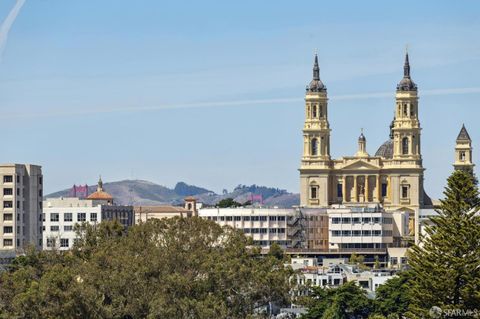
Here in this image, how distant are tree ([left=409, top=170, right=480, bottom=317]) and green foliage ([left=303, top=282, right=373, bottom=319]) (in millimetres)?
57213

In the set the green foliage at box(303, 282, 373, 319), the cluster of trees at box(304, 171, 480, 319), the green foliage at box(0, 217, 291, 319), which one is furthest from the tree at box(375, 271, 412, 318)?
the cluster of trees at box(304, 171, 480, 319)

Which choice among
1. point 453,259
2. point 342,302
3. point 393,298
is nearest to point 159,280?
point 453,259

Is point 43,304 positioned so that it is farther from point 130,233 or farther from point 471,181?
point 471,181

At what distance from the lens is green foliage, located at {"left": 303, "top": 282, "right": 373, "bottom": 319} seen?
17088 centimetres

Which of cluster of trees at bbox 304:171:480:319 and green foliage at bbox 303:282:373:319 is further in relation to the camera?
green foliage at bbox 303:282:373:319

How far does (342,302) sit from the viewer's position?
6816 inches

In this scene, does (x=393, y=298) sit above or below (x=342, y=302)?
above

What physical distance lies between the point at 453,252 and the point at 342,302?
6112 cm

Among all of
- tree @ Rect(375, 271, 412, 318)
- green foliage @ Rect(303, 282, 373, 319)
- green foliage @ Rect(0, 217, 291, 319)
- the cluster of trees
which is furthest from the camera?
green foliage @ Rect(303, 282, 373, 319)

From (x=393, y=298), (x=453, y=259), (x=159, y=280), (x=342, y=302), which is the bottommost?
(x=342, y=302)

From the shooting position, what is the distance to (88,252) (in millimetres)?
154625

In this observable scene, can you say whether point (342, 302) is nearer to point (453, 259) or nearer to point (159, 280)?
point (159, 280)

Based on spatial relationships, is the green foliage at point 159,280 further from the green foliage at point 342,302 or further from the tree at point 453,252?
the tree at point 453,252

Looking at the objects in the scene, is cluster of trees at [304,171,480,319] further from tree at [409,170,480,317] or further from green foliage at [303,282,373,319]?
green foliage at [303,282,373,319]
